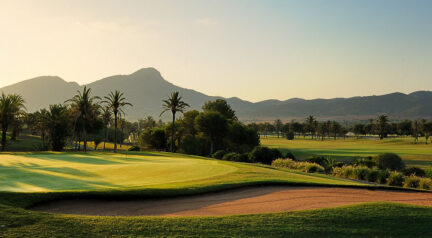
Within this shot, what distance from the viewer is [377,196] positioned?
60.7 feet

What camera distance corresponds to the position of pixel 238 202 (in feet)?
52.2

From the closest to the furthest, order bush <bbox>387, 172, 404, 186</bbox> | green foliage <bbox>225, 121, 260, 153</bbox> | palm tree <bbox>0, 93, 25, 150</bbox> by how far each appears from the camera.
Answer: bush <bbox>387, 172, 404, 186</bbox>
palm tree <bbox>0, 93, 25, 150</bbox>
green foliage <bbox>225, 121, 260, 153</bbox>

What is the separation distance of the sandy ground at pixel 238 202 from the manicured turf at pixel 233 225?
2235 mm

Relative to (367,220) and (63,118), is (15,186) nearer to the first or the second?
(367,220)

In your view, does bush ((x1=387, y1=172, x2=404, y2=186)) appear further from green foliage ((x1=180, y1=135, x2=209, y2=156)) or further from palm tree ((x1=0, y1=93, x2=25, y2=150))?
palm tree ((x1=0, y1=93, x2=25, y2=150))

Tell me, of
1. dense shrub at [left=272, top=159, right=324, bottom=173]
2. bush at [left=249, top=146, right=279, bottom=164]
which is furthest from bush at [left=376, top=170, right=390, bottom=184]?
bush at [left=249, top=146, right=279, bottom=164]

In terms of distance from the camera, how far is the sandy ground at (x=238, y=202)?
45.0ft

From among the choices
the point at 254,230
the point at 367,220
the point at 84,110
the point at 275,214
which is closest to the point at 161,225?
the point at 254,230

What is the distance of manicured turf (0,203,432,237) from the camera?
9875 millimetres

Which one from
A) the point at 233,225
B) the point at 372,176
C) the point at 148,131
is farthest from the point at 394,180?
the point at 148,131

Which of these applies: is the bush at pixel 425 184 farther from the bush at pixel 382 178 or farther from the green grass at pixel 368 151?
the green grass at pixel 368 151

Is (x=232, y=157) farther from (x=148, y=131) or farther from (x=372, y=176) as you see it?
(x=148, y=131)

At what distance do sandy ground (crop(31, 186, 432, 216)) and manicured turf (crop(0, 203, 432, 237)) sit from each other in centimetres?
224

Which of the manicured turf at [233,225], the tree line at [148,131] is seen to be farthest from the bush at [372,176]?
the tree line at [148,131]
